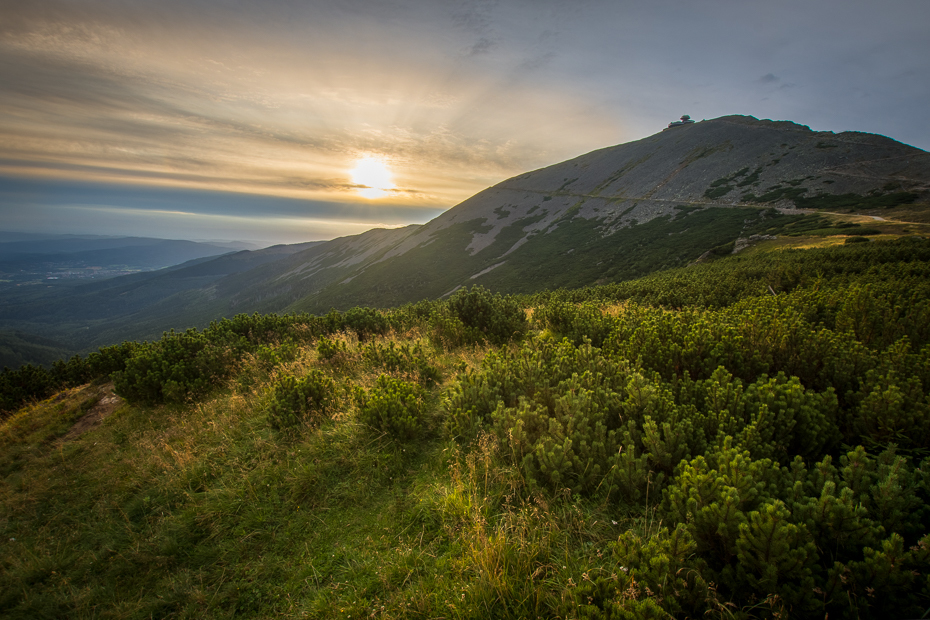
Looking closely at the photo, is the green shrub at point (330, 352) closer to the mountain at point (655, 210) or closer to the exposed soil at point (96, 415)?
the exposed soil at point (96, 415)

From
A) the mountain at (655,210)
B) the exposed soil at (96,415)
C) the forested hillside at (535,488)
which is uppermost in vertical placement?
the mountain at (655,210)

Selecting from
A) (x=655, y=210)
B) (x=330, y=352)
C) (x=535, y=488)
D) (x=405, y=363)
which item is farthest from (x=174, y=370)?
(x=655, y=210)

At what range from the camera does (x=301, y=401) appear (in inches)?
225

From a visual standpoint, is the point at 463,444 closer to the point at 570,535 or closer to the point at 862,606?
the point at 570,535

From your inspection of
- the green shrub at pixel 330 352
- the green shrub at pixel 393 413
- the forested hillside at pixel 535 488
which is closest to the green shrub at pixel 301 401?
the forested hillside at pixel 535 488

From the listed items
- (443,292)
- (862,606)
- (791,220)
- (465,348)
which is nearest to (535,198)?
(443,292)

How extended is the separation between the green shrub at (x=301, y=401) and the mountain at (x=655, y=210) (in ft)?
112

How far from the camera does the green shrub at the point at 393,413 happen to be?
486cm

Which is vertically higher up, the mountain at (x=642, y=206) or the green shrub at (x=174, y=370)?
the mountain at (x=642, y=206)

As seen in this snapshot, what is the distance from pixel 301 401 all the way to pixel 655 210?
227 feet

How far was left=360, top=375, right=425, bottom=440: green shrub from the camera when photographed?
191 inches

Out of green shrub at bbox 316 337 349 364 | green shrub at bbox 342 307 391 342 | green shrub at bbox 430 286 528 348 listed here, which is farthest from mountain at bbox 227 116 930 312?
green shrub at bbox 316 337 349 364

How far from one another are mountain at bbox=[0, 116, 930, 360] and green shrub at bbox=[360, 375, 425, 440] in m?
33.4

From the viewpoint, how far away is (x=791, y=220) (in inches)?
1451
